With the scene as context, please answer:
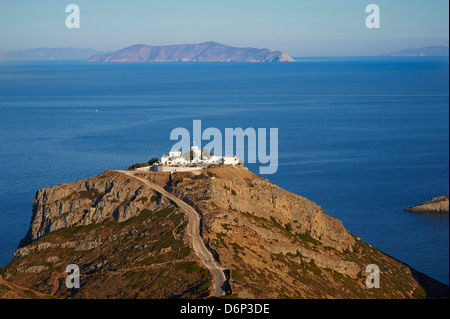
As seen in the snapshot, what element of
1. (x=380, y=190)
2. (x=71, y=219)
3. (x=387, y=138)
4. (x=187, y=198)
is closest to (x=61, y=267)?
(x=71, y=219)

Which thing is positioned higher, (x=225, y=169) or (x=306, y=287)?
(x=225, y=169)
